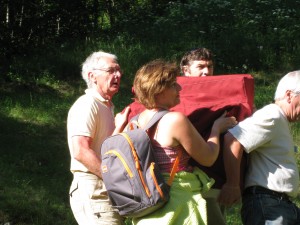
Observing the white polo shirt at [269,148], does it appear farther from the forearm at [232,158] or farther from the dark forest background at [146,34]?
the dark forest background at [146,34]

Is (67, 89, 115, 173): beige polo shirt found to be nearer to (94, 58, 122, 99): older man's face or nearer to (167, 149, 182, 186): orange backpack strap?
(94, 58, 122, 99): older man's face

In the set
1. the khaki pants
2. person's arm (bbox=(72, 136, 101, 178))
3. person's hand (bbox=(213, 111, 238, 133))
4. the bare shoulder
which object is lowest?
the khaki pants

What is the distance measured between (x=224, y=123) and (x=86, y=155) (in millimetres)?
824

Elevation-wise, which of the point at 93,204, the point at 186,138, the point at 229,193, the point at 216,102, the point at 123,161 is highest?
the point at 216,102

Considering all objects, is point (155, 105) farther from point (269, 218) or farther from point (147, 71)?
point (269, 218)

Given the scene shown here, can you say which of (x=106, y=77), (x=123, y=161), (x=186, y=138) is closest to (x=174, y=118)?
(x=186, y=138)

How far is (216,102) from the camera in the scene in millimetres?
3426

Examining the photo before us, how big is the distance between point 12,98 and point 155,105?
7.50 meters

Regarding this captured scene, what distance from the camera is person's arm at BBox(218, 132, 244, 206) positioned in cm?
332

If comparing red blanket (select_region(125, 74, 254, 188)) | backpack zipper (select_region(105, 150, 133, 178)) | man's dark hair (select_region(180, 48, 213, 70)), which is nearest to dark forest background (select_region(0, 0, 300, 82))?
man's dark hair (select_region(180, 48, 213, 70))

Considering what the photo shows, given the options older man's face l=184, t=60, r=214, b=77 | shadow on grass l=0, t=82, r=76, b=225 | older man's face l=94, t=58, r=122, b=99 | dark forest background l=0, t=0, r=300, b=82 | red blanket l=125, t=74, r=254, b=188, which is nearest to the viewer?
red blanket l=125, t=74, r=254, b=188

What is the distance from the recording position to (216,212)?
11.8 ft

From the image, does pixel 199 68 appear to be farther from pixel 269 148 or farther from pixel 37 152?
pixel 37 152

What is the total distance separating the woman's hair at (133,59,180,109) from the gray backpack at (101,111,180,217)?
98 mm
